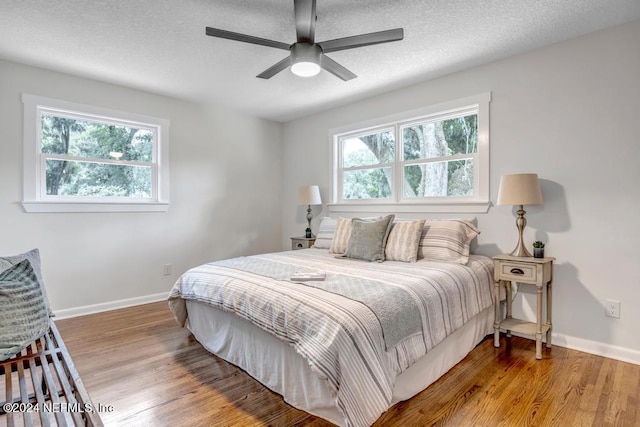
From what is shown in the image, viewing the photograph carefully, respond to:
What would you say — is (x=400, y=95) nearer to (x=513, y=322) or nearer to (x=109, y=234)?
(x=513, y=322)

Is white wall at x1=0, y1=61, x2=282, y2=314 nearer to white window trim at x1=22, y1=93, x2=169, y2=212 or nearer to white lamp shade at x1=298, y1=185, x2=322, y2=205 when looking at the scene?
white window trim at x1=22, y1=93, x2=169, y2=212

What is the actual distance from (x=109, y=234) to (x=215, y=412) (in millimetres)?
2647

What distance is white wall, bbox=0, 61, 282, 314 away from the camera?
10.1ft

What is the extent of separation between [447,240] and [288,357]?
171cm

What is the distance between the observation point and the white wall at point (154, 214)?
3.07 metres

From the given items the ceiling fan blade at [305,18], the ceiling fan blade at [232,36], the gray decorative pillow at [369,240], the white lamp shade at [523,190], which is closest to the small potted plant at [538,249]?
the white lamp shade at [523,190]

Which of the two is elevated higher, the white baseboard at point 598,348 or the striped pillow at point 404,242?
the striped pillow at point 404,242

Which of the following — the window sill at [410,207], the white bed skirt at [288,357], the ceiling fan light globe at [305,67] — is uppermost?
the ceiling fan light globe at [305,67]

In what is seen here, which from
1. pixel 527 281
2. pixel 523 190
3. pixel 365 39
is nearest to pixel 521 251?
pixel 527 281

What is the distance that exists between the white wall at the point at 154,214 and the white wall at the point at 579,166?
3.05 meters

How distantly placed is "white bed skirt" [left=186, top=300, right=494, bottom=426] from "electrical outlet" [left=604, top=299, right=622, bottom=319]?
0.82 m

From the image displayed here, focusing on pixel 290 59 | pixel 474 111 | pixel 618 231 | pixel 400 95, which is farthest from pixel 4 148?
pixel 618 231

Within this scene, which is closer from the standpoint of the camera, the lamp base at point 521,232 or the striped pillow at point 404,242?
the lamp base at point 521,232

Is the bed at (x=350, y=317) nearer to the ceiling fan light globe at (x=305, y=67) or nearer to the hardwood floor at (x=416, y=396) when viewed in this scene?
the hardwood floor at (x=416, y=396)
